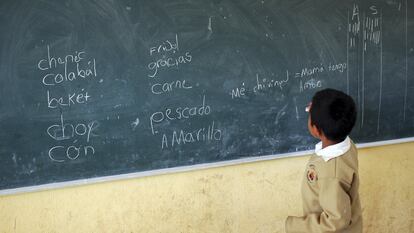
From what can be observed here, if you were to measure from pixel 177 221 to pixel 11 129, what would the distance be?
1.19 metres

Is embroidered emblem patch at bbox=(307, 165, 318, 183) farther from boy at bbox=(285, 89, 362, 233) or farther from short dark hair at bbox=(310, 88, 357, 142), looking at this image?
short dark hair at bbox=(310, 88, 357, 142)

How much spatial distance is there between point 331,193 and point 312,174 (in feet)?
0.66

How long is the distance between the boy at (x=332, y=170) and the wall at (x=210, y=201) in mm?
747

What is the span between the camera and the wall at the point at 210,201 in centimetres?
266

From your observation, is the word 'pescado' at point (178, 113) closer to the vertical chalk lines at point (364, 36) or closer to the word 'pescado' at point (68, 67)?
the word 'pescado' at point (68, 67)

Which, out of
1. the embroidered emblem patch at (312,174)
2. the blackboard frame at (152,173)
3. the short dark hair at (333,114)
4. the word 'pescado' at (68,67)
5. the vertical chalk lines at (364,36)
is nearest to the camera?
the short dark hair at (333,114)

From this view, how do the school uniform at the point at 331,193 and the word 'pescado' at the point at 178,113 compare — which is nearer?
the school uniform at the point at 331,193

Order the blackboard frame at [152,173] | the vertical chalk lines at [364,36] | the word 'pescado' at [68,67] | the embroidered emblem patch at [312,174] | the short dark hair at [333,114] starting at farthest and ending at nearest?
the vertical chalk lines at [364,36] → the blackboard frame at [152,173] → the word 'pescado' at [68,67] → the embroidered emblem patch at [312,174] → the short dark hair at [333,114]

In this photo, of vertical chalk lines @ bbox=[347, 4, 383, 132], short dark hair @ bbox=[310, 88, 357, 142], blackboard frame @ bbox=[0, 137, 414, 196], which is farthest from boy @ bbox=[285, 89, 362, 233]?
vertical chalk lines @ bbox=[347, 4, 383, 132]

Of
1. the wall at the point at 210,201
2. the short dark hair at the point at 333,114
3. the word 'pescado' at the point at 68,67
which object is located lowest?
the wall at the point at 210,201

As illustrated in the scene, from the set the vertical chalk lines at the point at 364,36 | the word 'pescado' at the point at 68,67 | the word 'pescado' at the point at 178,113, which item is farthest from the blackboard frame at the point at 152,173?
the word 'pescado' at the point at 68,67

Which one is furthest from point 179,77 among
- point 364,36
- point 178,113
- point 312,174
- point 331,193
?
point 364,36

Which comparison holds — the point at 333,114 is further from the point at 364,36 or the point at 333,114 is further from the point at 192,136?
the point at 364,36

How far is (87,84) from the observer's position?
250 centimetres
